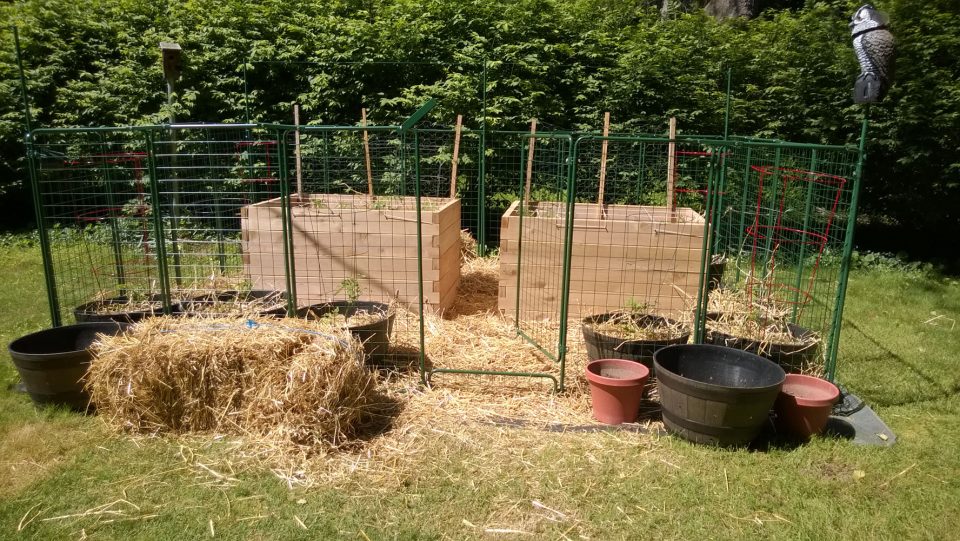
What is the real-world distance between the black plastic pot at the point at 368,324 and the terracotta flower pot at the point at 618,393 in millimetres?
1621

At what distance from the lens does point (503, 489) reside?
11.5 feet

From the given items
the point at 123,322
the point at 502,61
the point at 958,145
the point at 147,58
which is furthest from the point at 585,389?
the point at 147,58

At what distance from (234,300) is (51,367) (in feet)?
4.53

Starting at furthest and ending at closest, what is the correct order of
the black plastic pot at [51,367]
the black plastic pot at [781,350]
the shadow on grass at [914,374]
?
the shadow on grass at [914,374]
the black plastic pot at [781,350]
the black plastic pot at [51,367]

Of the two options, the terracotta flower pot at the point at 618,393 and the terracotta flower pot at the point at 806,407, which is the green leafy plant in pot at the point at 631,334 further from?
the terracotta flower pot at the point at 806,407

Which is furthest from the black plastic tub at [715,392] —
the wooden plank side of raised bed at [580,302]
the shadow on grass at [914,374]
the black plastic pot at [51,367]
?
the black plastic pot at [51,367]

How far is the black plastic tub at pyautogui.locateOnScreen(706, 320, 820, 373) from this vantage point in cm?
447

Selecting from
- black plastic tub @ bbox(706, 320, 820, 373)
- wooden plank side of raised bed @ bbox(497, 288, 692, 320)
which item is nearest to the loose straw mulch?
black plastic tub @ bbox(706, 320, 820, 373)

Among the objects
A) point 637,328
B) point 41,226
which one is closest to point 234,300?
point 41,226

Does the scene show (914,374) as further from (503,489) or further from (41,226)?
(41,226)

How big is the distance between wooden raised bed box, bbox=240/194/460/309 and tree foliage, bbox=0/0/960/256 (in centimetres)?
363

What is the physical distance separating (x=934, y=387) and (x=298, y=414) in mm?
4861

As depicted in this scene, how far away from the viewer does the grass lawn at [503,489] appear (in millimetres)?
3160

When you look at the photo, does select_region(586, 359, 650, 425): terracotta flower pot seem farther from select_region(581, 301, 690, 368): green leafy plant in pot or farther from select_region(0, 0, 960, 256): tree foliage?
select_region(0, 0, 960, 256): tree foliage
